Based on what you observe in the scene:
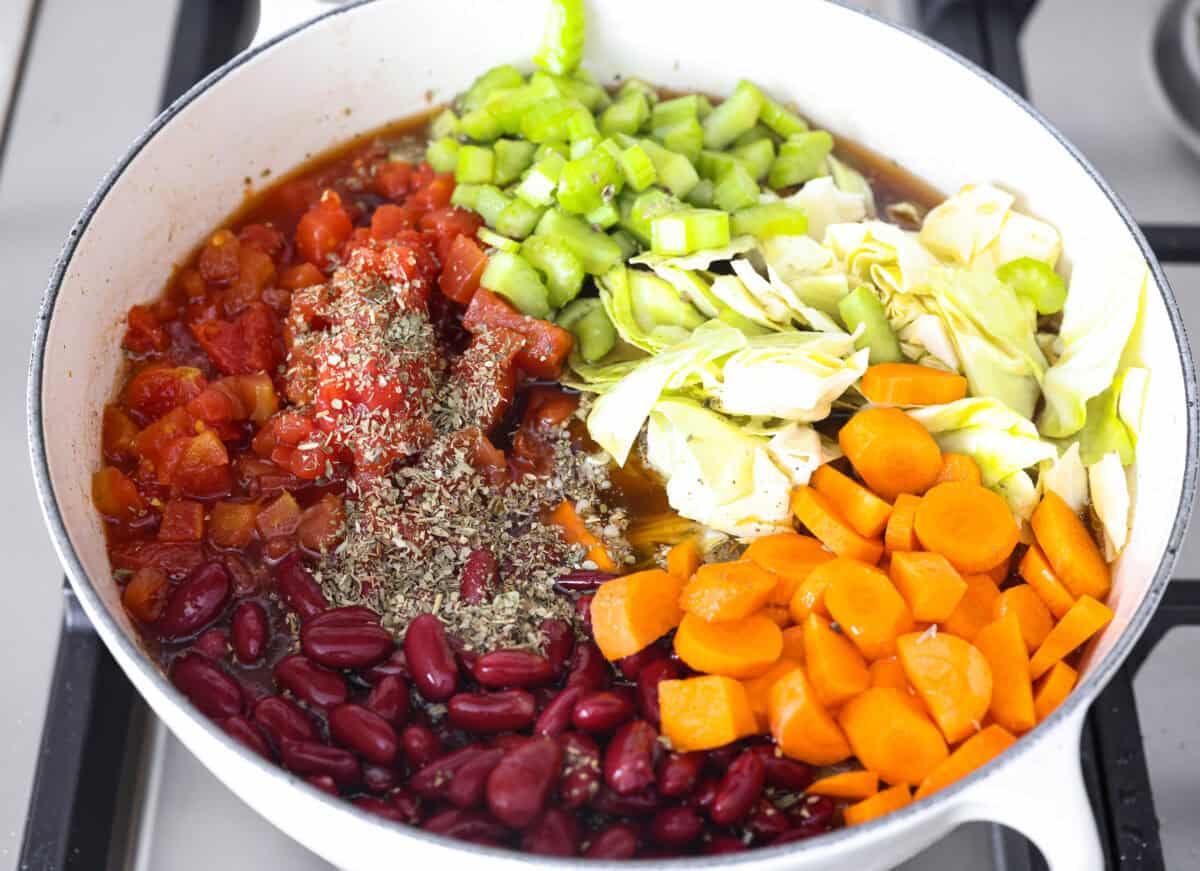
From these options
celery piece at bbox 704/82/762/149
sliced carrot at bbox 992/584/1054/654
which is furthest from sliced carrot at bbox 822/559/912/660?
celery piece at bbox 704/82/762/149

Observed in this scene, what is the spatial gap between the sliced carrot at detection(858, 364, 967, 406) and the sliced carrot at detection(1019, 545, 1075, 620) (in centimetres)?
27

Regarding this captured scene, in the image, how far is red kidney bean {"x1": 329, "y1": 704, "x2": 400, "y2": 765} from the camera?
146 centimetres

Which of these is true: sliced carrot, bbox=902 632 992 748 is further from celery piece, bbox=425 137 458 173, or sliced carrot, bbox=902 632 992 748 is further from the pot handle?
celery piece, bbox=425 137 458 173

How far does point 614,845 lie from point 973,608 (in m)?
0.62

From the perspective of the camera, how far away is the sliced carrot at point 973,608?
1.60m

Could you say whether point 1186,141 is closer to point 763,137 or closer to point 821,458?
point 763,137

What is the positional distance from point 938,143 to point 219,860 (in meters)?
1.68

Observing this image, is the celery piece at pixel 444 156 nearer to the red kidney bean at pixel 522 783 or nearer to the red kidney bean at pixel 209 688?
the red kidney bean at pixel 209 688

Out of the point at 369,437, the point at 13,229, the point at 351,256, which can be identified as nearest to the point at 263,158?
the point at 351,256

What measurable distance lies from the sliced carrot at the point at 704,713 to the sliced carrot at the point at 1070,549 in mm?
516

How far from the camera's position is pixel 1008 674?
1.55m

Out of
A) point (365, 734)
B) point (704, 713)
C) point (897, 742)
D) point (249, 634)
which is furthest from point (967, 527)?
point (249, 634)

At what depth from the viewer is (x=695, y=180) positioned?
2072 millimetres

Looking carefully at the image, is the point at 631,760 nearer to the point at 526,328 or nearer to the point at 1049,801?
the point at 1049,801
